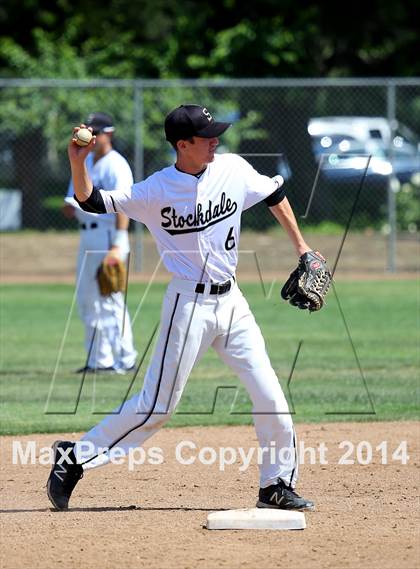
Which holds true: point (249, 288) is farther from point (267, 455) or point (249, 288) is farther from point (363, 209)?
point (267, 455)

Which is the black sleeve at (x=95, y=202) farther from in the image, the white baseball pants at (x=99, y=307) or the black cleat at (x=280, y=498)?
the white baseball pants at (x=99, y=307)

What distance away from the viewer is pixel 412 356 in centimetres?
1187

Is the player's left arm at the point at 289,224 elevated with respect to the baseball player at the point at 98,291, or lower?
elevated

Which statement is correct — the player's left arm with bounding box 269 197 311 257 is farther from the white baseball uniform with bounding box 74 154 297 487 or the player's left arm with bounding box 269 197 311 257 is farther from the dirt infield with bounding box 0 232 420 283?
the dirt infield with bounding box 0 232 420 283

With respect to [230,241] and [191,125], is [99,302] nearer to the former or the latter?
[230,241]

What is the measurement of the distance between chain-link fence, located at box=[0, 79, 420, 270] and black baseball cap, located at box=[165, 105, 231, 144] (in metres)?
15.3

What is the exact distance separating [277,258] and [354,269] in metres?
1.43

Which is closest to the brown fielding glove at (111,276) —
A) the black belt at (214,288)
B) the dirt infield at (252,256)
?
the black belt at (214,288)

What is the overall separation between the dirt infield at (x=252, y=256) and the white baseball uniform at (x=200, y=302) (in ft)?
38.6

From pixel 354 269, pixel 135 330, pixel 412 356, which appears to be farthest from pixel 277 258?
pixel 412 356

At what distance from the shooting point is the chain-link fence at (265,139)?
22.3 meters

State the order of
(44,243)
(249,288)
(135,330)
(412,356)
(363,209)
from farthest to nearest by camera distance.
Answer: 1. (363,209)
2. (44,243)
3. (249,288)
4. (135,330)
5. (412,356)

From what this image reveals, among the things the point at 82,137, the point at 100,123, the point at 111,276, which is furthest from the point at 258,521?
the point at 100,123

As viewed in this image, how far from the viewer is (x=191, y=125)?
19.0ft
